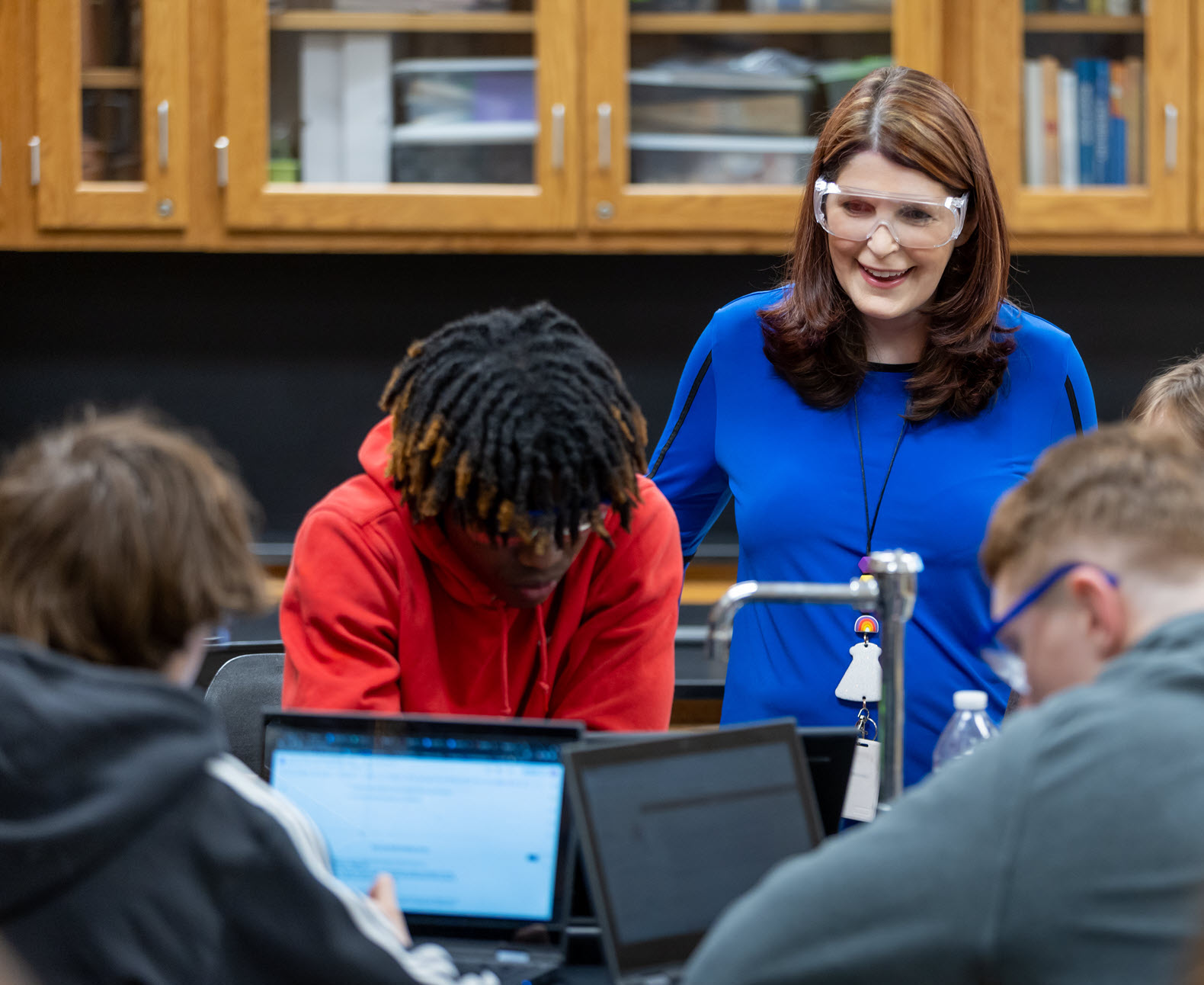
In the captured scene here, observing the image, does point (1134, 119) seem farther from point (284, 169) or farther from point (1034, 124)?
point (284, 169)

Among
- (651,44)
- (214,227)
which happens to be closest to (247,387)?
(214,227)

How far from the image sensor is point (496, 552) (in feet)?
4.04

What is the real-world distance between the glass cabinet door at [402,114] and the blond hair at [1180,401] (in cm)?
127

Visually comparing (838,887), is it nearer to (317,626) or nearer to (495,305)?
(317,626)

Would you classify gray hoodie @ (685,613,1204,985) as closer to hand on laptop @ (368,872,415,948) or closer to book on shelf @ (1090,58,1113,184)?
hand on laptop @ (368,872,415,948)

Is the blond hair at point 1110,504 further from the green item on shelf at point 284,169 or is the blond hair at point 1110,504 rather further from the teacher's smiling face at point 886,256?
the green item on shelf at point 284,169

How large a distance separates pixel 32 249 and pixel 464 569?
6.05ft

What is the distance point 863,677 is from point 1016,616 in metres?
0.52

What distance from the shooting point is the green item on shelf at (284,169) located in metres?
2.64

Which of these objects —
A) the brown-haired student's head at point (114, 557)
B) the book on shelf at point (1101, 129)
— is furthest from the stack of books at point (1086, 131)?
the brown-haired student's head at point (114, 557)

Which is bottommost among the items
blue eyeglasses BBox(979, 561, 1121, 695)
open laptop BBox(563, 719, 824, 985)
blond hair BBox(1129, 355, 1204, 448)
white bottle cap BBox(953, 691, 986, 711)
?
open laptop BBox(563, 719, 824, 985)

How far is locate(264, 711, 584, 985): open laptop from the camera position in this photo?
1.07m

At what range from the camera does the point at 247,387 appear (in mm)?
2926

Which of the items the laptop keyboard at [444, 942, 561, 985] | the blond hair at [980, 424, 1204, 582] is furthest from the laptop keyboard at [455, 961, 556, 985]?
the blond hair at [980, 424, 1204, 582]
